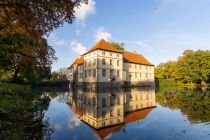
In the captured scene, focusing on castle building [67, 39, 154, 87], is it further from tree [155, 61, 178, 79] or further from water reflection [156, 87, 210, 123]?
water reflection [156, 87, 210, 123]

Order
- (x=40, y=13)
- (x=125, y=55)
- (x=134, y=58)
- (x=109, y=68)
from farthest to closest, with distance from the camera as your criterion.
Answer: (x=134, y=58)
(x=125, y=55)
(x=109, y=68)
(x=40, y=13)

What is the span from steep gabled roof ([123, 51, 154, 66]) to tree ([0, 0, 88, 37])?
4839 cm

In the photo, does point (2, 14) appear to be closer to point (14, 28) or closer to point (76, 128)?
point (14, 28)

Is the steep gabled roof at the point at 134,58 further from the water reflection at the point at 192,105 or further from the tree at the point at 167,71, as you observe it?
the water reflection at the point at 192,105

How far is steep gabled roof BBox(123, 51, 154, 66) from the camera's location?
60056 mm

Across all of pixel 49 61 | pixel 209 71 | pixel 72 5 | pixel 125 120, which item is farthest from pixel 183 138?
pixel 209 71

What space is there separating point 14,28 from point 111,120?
7104 millimetres

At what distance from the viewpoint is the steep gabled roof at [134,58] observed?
6006 centimetres

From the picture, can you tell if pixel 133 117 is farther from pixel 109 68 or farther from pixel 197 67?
pixel 197 67

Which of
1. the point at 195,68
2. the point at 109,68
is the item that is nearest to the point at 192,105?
the point at 109,68

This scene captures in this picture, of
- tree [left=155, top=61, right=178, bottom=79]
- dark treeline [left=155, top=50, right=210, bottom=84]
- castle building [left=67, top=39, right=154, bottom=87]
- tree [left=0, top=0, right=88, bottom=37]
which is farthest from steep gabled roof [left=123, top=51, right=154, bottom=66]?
tree [left=0, top=0, right=88, bottom=37]

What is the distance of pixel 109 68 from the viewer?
50.1 meters

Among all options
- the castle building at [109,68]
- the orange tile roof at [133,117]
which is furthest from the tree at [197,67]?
the orange tile roof at [133,117]

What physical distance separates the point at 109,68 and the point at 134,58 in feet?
51.2
